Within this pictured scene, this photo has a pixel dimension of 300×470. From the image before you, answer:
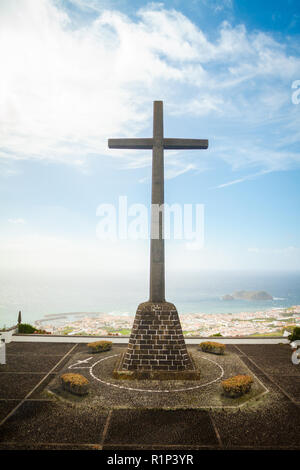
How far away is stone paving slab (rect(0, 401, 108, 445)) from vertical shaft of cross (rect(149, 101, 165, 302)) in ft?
16.2

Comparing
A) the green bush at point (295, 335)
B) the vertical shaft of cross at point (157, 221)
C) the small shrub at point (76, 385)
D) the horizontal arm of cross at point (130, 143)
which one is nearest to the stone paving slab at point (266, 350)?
the green bush at point (295, 335)

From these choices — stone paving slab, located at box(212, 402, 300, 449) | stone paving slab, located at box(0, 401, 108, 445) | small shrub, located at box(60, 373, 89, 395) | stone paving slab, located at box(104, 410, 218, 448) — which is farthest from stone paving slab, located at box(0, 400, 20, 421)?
stone paving slab, located at box(212, 402, 300, 449)

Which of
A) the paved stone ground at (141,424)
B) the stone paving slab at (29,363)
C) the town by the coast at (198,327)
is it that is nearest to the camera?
the paved stone ground at (141,424)

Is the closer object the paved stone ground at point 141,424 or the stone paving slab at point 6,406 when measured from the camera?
the paved stone ground at point 141,424

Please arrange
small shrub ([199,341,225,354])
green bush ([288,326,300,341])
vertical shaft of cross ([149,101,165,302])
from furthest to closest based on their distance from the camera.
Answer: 1. green bush ([288,326,300,341])
2. small shrub ([199,341,225,354])
3. vertical shaft of cross ([149,101,165,302])

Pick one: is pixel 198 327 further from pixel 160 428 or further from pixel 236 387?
pixel 160 428

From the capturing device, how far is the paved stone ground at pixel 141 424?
6.49 m

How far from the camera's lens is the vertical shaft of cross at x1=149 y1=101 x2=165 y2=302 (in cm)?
1154

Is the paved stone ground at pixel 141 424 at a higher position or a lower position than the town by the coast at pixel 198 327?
higher

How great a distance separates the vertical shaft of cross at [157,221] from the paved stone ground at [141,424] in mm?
4477

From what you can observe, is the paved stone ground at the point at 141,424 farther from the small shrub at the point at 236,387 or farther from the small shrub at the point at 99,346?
the small shrub at the point at 99,346

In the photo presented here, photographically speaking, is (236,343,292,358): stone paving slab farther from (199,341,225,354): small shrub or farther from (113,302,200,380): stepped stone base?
(113,302,200,380): stepped stone base

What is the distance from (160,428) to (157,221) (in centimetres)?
722

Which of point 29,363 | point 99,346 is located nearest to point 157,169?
point 99,346
